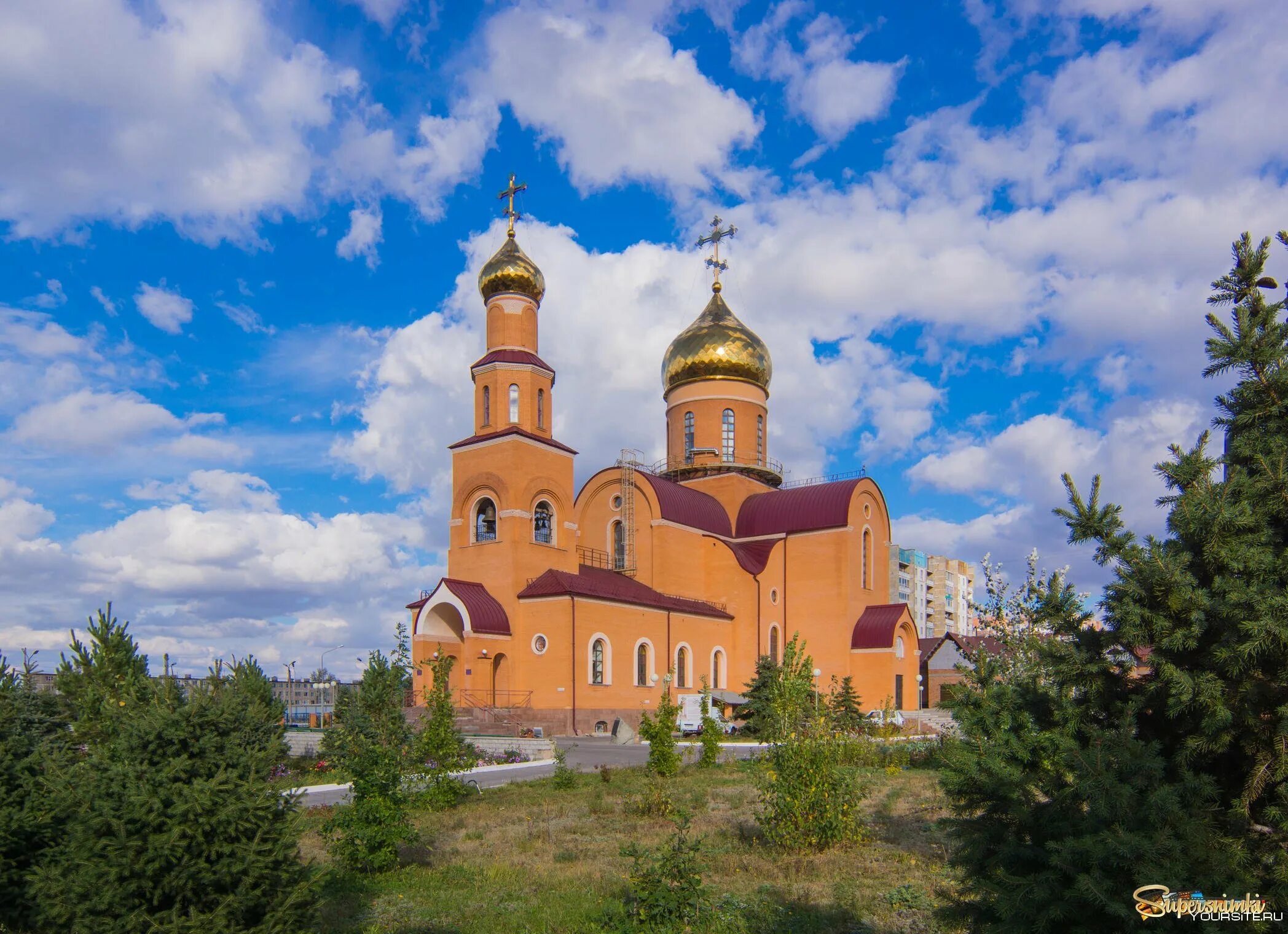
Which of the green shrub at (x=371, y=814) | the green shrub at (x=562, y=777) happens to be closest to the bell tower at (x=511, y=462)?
the green shrub at (x=562, y=777)

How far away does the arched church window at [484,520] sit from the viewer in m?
26.2

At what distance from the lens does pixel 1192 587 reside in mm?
3256

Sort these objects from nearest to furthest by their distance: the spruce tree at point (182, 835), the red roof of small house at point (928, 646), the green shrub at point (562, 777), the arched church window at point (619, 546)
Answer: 1. the spruce tree at point (182, 835)
2. the green shrub at point (562, 777)
3. the arched church window at point (619, 546)
4. the red roof of small house at point (928, 646)

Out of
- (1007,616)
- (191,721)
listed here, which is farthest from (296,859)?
(1007,616)

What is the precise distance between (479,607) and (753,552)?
10.9m

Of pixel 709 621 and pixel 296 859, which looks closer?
pixel 296 859

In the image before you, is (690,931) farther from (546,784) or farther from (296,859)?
(546,784)

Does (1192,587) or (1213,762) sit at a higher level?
(1192,587)

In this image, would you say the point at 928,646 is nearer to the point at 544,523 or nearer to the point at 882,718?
the point at 882,718

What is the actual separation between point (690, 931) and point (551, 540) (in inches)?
823

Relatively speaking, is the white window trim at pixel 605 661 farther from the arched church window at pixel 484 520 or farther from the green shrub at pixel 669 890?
the green shrub at pixel 669 890

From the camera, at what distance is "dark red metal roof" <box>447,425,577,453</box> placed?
2544cm

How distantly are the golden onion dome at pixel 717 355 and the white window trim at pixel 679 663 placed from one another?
10.1 m

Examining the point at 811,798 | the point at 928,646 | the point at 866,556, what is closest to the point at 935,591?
the point at 928,646
